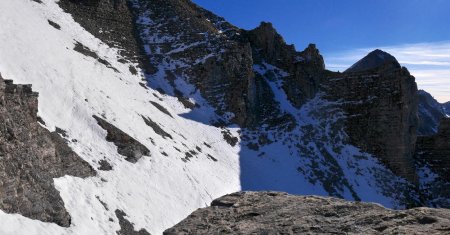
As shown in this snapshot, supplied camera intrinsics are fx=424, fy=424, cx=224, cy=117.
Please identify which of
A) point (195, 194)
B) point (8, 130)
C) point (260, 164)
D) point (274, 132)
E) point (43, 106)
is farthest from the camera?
point (274, 132)

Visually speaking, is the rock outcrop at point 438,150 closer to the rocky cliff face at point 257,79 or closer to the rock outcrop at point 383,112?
the rock outcrop at point 383,112

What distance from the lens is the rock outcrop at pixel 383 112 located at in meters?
45.4

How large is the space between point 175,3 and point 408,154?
32404mm

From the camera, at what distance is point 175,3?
52.4 meters

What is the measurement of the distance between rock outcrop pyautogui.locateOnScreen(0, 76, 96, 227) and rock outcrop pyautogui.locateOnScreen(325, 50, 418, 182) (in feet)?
113

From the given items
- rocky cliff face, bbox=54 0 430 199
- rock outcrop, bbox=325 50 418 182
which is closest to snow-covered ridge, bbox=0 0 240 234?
rocky cliff face, bbox=54 0 430 199

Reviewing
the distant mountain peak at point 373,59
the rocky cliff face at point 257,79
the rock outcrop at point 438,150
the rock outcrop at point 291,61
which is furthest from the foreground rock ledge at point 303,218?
the distant mountain peak at point 373,59

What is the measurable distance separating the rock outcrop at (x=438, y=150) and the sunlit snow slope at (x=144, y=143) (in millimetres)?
6695

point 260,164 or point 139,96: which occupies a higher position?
point 139,96

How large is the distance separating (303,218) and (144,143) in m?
19.8

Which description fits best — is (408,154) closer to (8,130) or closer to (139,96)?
(139,96)

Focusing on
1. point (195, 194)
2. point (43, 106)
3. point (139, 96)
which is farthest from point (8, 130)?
point (139, 96)

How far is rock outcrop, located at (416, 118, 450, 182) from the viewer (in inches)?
1822

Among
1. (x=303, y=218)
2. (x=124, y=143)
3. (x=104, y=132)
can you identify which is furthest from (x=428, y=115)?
(x=303, y=218)
